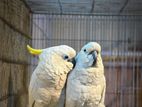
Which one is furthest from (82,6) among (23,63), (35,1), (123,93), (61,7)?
(123,93)

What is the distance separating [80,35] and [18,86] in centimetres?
69

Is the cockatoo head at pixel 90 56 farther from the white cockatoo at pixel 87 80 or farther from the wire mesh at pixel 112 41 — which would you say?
the wire mesh at pixel 112 41

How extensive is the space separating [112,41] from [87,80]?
3.51 feet

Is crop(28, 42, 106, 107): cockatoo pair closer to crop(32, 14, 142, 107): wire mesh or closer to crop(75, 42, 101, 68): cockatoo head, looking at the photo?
crop(75, 42, 101, 68): cockatoo head

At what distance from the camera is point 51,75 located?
1.25m

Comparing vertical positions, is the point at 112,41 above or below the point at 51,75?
above

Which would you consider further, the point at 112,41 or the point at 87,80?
the point at 112,41

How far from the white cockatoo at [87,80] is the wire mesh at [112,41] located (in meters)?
0.98

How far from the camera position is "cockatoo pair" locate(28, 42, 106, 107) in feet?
4.14

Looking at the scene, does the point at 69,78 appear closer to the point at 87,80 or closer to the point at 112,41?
the point at 87,80

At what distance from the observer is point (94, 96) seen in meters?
1.29

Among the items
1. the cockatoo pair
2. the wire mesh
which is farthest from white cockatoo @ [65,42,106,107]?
the wire mesh

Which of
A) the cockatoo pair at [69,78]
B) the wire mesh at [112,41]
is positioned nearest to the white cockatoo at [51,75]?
the cockatoo pair at [69,78]

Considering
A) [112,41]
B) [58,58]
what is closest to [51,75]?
[58,58]
